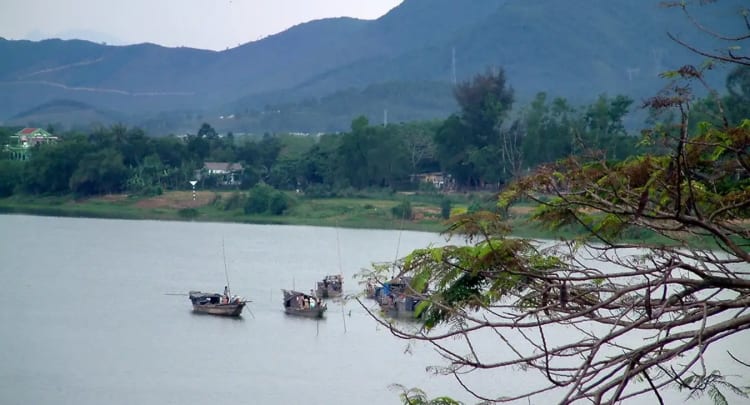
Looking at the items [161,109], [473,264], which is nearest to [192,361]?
[473,264]

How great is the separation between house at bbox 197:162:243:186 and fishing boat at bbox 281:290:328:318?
3313 centimetres

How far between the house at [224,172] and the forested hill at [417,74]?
207 ft

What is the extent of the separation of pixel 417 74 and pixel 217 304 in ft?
474

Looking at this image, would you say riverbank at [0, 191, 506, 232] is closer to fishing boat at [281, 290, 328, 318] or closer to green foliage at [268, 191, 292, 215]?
green foliage at [268, 191, 292, 215]

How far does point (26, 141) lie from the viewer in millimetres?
70562

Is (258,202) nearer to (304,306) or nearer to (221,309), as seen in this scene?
(221,309)

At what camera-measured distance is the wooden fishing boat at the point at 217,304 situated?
25031 millimetres

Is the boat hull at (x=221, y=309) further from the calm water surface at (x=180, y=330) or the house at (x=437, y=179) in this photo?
the house at (x=437, y=179)

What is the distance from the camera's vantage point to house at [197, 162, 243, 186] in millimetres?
58312

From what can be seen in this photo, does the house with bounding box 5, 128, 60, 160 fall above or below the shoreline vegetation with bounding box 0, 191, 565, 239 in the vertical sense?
above

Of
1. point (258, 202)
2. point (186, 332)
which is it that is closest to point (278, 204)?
point (258, 202)

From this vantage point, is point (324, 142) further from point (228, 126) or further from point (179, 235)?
point (228, 126)

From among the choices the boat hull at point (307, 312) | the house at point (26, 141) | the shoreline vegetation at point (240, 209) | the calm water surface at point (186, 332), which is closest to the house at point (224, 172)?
the shoreline vegetation at point (240, 209)

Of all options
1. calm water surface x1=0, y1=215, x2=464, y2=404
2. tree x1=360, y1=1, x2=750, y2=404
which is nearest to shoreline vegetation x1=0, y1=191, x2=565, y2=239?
calm water surface x1=0, y1=215, x2=464, y2=404
